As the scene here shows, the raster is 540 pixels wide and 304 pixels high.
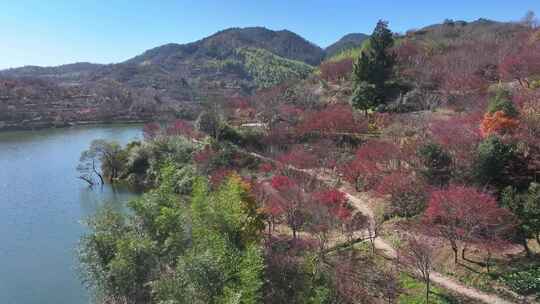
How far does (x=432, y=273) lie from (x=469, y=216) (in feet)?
10.0

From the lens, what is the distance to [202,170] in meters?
35.6

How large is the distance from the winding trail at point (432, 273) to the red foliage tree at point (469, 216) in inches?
59.4

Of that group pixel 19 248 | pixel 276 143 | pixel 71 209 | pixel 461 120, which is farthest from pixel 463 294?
pixel 71 209

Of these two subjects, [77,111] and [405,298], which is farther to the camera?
[77,111]

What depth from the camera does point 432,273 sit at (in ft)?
56.7

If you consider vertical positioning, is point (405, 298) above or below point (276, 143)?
below

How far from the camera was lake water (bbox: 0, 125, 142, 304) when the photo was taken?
21594mm

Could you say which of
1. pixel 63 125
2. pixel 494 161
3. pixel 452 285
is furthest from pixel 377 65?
pixel 63 125

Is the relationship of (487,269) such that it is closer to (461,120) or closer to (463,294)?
(463,294)

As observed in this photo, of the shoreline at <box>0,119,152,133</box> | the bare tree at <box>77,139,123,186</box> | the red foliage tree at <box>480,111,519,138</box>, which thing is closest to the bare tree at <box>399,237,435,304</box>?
the red foliage tree at <box>480,111,519,138</box>

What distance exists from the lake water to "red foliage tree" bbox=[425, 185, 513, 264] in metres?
18.3

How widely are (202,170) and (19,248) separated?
14983 mm

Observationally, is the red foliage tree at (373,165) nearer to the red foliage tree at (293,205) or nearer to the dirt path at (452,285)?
the red foliage tree at (293,205)

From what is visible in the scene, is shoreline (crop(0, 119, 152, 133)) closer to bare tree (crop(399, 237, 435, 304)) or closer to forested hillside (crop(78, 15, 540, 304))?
forested hillside (crop(78, 15, 540, 304))
